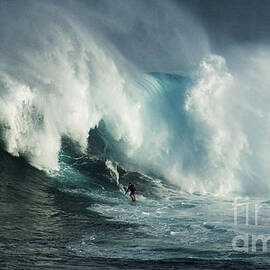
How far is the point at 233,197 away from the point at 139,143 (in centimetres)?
582

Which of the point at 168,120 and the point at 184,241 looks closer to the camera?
the point at 184,241

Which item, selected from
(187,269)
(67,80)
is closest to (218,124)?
(67,80)

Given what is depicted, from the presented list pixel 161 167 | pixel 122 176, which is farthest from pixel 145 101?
pixel 122 176

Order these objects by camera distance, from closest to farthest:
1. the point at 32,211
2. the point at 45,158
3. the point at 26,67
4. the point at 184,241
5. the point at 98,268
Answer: the point at 98,268
the point at 184,241
the point at 32,211
the point at 45,158
the point at 26,67

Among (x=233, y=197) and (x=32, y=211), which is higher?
(x=233, y=197)

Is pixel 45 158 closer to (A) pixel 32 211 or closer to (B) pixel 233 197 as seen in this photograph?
(A) pixel 32 211

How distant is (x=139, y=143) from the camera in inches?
869

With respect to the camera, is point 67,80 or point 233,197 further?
point 67,80

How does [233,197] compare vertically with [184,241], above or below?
above

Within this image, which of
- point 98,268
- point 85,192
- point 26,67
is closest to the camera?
point 98,268

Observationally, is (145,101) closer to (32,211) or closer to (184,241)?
(32,211)

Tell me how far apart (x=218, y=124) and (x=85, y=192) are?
9.68m

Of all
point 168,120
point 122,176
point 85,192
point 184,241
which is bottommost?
point 184,241

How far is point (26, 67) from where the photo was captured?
19922 mm
